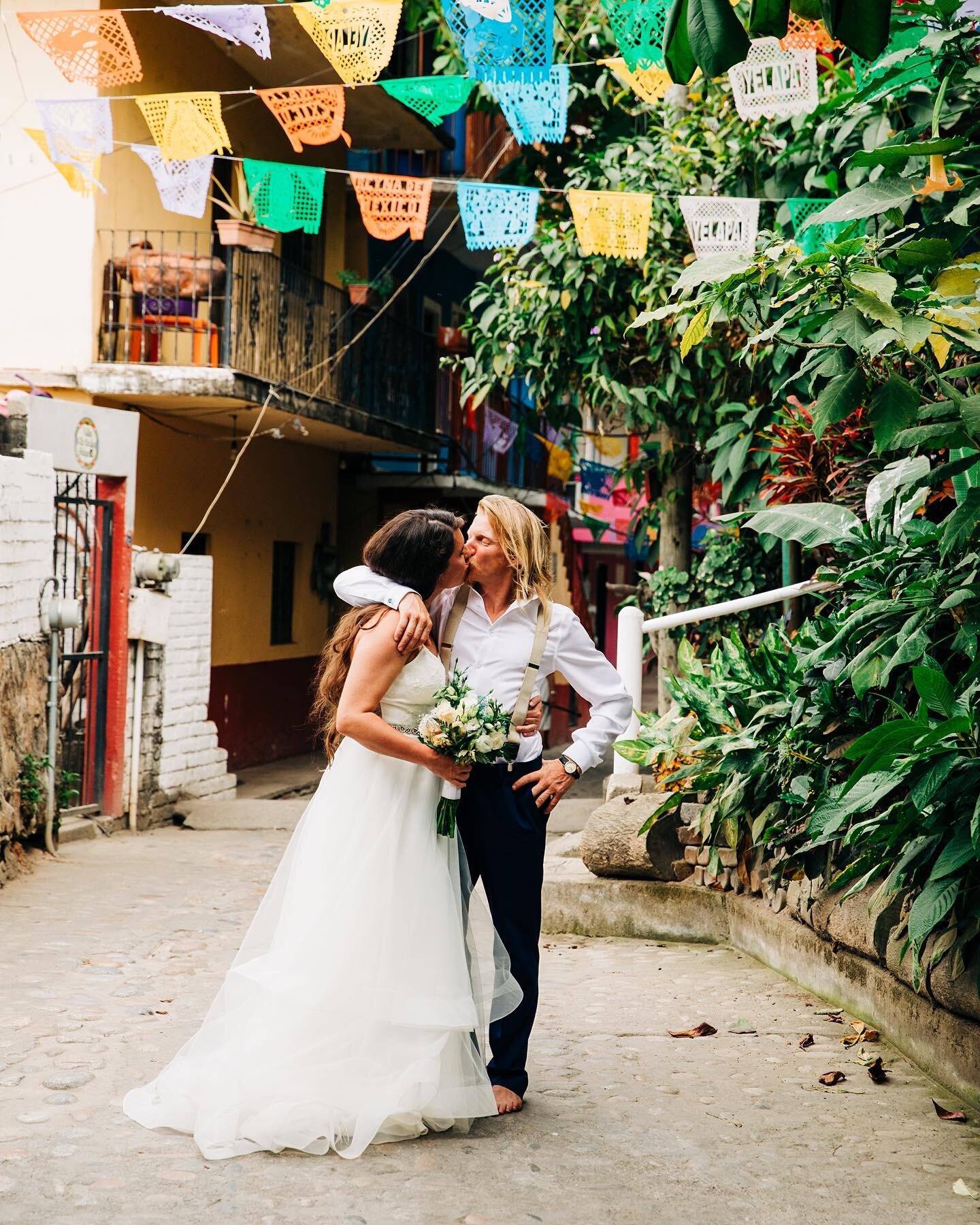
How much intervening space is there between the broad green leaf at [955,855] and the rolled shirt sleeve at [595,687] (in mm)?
990

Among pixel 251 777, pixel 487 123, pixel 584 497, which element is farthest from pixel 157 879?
pixel 584 497

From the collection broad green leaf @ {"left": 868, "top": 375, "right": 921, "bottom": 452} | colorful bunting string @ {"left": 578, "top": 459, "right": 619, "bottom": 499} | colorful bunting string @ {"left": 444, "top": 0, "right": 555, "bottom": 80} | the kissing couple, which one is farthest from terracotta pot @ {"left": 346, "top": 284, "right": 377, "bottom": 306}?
broad green leaf @ {"left": 868, "top": 375, "right": 921, "bottom": 452}

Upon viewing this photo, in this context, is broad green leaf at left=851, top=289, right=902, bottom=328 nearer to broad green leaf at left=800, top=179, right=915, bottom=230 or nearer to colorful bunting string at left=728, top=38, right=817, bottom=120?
broad green leaf at left=800, top=179, right=915, bottom=230

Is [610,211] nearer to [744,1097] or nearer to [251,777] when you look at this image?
[744,1097]

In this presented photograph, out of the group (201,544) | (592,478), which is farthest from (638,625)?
(592,478)

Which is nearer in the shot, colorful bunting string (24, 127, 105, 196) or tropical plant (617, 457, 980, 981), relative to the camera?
tropical plant (617, 457, 980, 981)

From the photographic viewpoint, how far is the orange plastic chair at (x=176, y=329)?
452 inches

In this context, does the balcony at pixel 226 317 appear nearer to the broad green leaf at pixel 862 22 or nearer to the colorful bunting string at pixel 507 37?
the colorful bunting string at pixel 507 37

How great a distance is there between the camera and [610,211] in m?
8.41

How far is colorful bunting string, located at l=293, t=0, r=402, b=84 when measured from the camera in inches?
307

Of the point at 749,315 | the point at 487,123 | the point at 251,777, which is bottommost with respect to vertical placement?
the point at 251,777

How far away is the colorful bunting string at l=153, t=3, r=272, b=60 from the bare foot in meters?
5.93

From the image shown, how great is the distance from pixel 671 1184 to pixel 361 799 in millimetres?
1317

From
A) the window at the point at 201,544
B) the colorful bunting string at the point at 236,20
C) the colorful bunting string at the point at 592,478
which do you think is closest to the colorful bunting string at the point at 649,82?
the colorful bunting string at the point at 236,20
